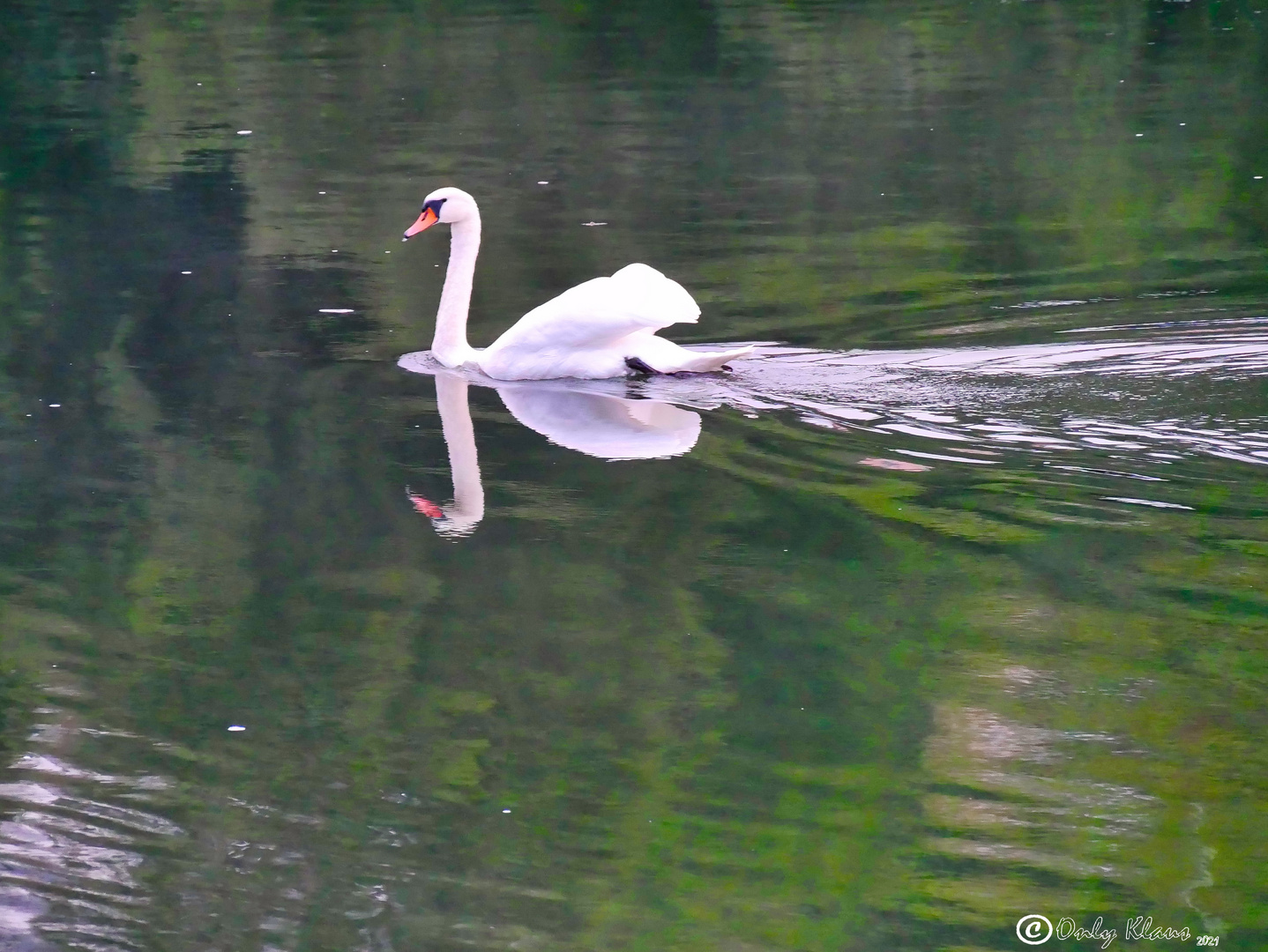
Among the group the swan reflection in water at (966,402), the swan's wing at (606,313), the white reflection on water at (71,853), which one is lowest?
the white reflection on water at (71,853)

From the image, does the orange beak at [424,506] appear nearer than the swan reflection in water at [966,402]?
Yes

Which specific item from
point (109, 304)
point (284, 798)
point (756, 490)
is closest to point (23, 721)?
point (284, 798)

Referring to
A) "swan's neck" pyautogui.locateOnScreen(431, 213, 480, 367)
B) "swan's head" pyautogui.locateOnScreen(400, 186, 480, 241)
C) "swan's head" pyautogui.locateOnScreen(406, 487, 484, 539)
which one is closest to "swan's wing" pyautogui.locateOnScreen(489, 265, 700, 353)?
"swan's neck" pyautogui.locateOnScreen(431, 213, 480, 367)

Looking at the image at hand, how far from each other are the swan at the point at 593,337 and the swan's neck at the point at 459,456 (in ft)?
0.73

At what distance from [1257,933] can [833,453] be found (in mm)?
3517

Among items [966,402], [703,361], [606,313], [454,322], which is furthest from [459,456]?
[966,402]

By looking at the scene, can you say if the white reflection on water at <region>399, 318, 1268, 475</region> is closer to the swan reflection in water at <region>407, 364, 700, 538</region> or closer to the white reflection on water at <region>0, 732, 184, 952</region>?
the swan reflection in water at <region>407, 364, 700, 538</region>

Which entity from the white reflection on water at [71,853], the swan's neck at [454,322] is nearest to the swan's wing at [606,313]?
the swan's neck at [454,322]

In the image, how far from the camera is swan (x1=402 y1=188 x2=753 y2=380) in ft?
27.6

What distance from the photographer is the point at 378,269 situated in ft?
37.4

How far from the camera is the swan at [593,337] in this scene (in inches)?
331

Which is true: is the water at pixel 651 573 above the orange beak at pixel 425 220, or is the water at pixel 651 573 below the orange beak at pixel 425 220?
below

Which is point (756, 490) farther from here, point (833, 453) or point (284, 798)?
point (284, 798)

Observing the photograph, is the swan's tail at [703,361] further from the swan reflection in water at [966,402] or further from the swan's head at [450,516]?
the swan's head at [450,516]
